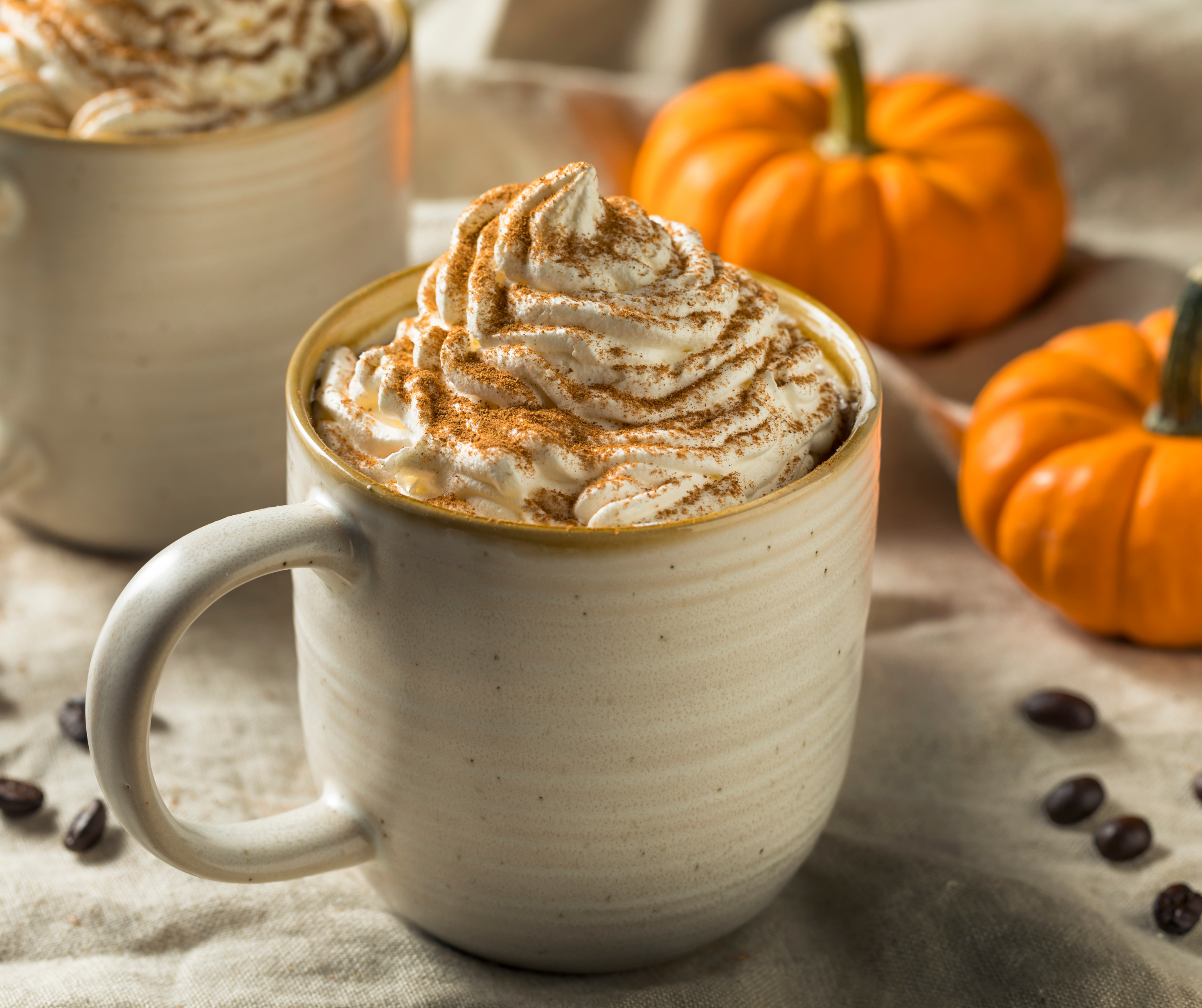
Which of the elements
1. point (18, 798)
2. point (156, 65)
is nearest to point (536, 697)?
point (18, 798)

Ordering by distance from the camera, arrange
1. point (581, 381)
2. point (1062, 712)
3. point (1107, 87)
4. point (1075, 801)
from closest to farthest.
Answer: point (581, 381), point (1075, 801), point (1062, 712), point (1107, 87)

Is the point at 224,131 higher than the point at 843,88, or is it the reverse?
the point at 224,131

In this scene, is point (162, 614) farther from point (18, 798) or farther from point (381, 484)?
point (18, 798)

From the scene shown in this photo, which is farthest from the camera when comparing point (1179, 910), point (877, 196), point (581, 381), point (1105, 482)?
point (877, 196)

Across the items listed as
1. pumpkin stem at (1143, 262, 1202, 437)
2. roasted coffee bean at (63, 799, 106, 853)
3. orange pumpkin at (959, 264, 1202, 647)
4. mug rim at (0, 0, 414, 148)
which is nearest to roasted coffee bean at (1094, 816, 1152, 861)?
orange pumpkin at (959, 264, 1202, 647)

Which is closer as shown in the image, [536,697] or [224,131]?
[536,697]

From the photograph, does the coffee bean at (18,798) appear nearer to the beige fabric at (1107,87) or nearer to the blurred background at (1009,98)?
the blurred background at (1009,98)

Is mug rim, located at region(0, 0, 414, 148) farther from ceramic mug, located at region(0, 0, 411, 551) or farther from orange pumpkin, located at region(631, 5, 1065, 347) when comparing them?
orange pumpkin, located at region(631, 5, 1065, 347)
